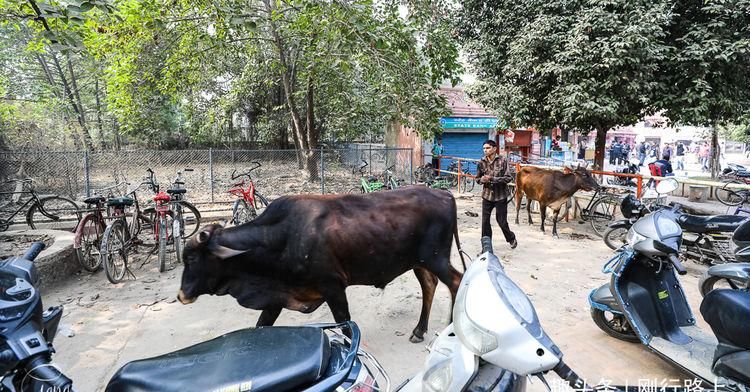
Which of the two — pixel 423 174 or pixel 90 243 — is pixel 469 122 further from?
pixel 90 243

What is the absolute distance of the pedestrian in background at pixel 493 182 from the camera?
6520mm

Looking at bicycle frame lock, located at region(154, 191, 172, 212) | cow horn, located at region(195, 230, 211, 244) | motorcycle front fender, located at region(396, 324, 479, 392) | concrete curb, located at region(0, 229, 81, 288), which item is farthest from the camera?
bicycle frame lock, located at region(154, 191, 172, 212)

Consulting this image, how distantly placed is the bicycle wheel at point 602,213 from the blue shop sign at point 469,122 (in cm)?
930

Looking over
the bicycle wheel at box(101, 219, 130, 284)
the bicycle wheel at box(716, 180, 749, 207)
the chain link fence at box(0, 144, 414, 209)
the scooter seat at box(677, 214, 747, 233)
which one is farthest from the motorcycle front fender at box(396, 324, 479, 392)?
the bicycle wheel at box(716, 180, 749, 207)

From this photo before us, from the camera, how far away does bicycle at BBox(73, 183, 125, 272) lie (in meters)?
5.49

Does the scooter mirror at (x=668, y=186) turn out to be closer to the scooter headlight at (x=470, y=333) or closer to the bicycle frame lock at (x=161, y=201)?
the scooter headlight at (x=470, y=333)

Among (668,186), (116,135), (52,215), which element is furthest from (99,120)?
(668,186)

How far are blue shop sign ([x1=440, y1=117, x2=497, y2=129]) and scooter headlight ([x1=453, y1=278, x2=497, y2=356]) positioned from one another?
657 inches

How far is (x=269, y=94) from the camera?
19625 mm

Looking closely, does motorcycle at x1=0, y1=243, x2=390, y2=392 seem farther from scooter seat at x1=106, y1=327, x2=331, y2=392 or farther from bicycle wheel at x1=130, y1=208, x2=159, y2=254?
bicycle wheel at x1=130, y1=208, x2=159, y2=254

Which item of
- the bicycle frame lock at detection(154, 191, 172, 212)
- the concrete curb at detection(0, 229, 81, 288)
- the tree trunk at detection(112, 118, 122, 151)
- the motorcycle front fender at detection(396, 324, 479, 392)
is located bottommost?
the concrete curb at detection(0, 229, 81, 288)

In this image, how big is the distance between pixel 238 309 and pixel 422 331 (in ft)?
6.33

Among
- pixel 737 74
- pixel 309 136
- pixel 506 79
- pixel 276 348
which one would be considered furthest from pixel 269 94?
pixel 276 348

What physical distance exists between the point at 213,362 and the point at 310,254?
73.3 inches
